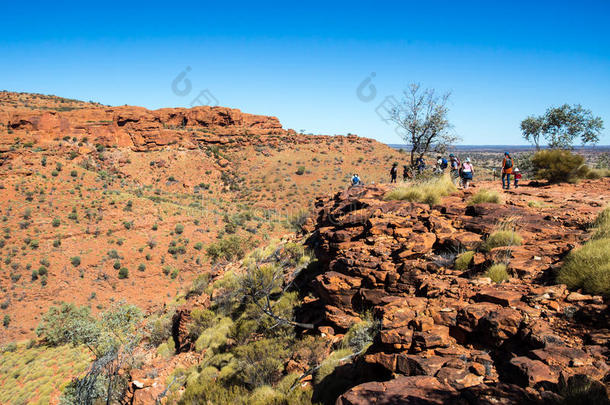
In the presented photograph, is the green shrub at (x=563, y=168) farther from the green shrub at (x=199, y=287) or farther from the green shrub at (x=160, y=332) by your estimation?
the green shrub at (x=160, y=332)

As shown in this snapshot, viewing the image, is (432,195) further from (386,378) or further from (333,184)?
(333,184)

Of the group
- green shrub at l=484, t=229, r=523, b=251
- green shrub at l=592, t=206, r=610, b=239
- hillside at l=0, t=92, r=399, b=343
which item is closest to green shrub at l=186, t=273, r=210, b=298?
hillside at l=0, t=92, r=399, b=343

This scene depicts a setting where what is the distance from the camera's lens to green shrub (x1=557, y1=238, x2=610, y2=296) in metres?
4.25

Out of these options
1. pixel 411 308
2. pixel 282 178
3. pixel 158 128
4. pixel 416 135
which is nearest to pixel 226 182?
pixel 282 178

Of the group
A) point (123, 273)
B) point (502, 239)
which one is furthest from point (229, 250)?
point (502, 239)

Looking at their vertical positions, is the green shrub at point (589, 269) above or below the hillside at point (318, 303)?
above

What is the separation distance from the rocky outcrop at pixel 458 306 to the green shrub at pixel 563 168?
254 inches

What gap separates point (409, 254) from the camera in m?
6.93

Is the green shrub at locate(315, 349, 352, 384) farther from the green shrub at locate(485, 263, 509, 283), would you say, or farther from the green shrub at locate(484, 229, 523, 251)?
the green shrub at locate(484, 229, 523, 251)

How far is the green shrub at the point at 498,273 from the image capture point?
5402 mm

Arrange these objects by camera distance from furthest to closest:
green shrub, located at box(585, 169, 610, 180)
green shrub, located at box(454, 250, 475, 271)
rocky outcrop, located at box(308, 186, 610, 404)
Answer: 1. green shrub, located at box(585, 169, 610, 180)
2. green shrub, located at box(454, 250, 475, 271)
3. rocky outcrop, located at box(308, 186, 610, 404)

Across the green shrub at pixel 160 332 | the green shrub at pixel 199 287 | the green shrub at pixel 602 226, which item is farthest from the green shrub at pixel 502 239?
the green shrub at pixel 199 287

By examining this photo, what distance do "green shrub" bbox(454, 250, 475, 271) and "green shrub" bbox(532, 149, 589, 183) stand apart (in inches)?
354

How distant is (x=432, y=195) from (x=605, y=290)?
5.32m
